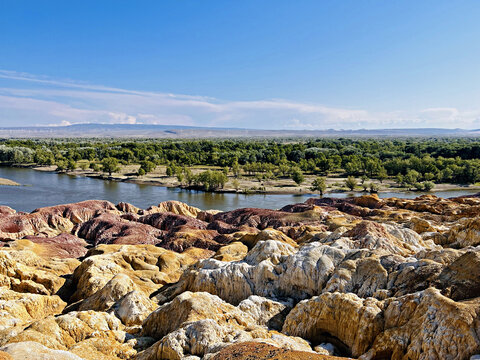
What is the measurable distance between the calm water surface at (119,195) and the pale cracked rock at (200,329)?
2046 inches

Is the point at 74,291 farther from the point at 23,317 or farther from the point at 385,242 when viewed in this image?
the point at 385,242

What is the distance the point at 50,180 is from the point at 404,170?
88064mm

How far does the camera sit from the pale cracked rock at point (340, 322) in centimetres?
923

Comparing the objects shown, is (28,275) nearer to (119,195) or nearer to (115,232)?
(115,232)

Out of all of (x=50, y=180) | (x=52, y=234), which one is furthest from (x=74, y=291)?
(x=50, y=180)

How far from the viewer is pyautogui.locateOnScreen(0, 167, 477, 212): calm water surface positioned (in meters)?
65.4

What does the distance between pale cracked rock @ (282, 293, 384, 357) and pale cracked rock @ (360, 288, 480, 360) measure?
0.37 metres

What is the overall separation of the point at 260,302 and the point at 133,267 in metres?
9.28

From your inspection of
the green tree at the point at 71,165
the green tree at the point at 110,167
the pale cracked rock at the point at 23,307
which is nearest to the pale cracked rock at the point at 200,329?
the pale cracked rock at the point at 23,307

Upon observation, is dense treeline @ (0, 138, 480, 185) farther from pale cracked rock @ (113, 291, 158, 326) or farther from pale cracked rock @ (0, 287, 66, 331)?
pale cracked rock @ (113, 291, 158, 326)

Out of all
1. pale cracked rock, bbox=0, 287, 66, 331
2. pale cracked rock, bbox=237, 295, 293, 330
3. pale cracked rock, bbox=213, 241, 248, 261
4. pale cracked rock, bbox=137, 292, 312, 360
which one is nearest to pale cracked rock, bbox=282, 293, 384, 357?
pale cracked rock, bbox=237, 295, 293, 330

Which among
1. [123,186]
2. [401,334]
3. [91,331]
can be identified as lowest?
[123,186]

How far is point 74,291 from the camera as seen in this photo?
651 inches

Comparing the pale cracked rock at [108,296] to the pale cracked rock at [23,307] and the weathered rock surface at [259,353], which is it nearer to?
the pale cracked rock at [23,307]
